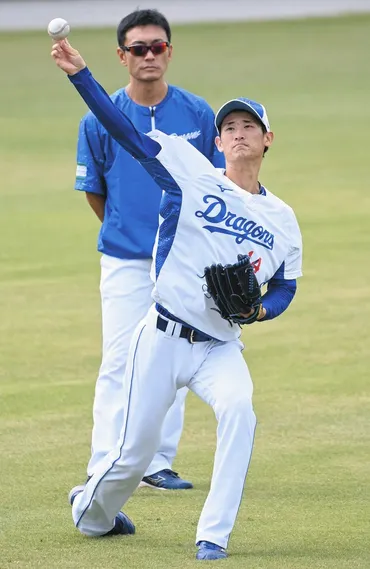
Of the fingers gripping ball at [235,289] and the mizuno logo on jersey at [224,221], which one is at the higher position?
the mizuno logo on jersey at [224,221]

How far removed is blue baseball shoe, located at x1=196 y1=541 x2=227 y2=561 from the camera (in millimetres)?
5062

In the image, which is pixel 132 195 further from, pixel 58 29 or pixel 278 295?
pixel 58 29

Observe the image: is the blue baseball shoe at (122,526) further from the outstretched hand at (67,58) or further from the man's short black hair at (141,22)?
the man's short black hair at (141,22)

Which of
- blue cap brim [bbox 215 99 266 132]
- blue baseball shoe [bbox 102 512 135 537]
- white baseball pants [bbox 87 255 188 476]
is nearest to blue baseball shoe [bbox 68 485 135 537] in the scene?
blue baseball shoe [bbox 102 512 135 537]

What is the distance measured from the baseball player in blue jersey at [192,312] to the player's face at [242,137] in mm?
11

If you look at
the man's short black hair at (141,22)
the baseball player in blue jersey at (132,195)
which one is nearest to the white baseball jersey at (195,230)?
the baseball player in blue jersey at (132,195)

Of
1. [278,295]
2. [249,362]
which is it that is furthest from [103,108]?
[249,362]

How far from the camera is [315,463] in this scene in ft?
22.6

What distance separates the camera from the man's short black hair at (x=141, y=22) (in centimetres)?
667

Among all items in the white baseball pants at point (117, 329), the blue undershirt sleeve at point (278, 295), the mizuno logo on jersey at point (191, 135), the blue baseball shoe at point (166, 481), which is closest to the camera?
the blue undershirt sleeve at point (278, 295)

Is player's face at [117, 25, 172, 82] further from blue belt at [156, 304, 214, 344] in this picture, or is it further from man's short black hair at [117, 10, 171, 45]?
blue belt at [156, 304, 214, 344]

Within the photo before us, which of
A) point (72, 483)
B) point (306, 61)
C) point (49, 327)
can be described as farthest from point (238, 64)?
point (72, 483)

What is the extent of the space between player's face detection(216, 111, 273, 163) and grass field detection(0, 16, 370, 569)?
1611 millimetres

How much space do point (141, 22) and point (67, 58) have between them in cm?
164
